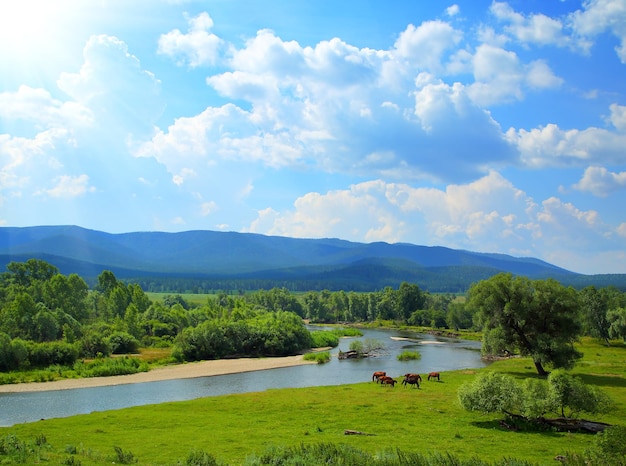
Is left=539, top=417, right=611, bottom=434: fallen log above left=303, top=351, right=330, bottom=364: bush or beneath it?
above

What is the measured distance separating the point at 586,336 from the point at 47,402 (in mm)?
114448

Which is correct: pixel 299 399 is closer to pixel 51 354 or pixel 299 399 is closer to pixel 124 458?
pixel 124 458

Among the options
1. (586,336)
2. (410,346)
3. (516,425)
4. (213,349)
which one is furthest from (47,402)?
(586,336)

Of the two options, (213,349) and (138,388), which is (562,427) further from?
(213,349)

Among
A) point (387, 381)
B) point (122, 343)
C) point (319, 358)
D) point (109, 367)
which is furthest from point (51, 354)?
point (387, 381)

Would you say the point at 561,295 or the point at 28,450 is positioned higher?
the point at 561,295

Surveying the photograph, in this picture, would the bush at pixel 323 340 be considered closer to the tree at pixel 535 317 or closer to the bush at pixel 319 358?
the bush at pixel 319 358

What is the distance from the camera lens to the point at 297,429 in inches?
1277

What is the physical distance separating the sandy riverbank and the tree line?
360 inches

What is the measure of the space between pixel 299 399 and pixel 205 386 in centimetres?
2377

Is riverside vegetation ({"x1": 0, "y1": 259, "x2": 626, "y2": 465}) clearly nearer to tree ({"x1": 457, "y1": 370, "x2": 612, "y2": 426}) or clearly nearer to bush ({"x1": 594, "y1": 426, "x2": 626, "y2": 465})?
bush ({"x1": 594, "y1": 426, "x2": 626, "y2": 465})

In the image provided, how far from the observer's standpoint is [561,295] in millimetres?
53656

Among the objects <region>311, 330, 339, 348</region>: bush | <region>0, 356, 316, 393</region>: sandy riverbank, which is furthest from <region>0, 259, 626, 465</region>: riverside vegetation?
<region>0, 356, 316, 393</region>: sandy riverbank

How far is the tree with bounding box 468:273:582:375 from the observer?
171ft
